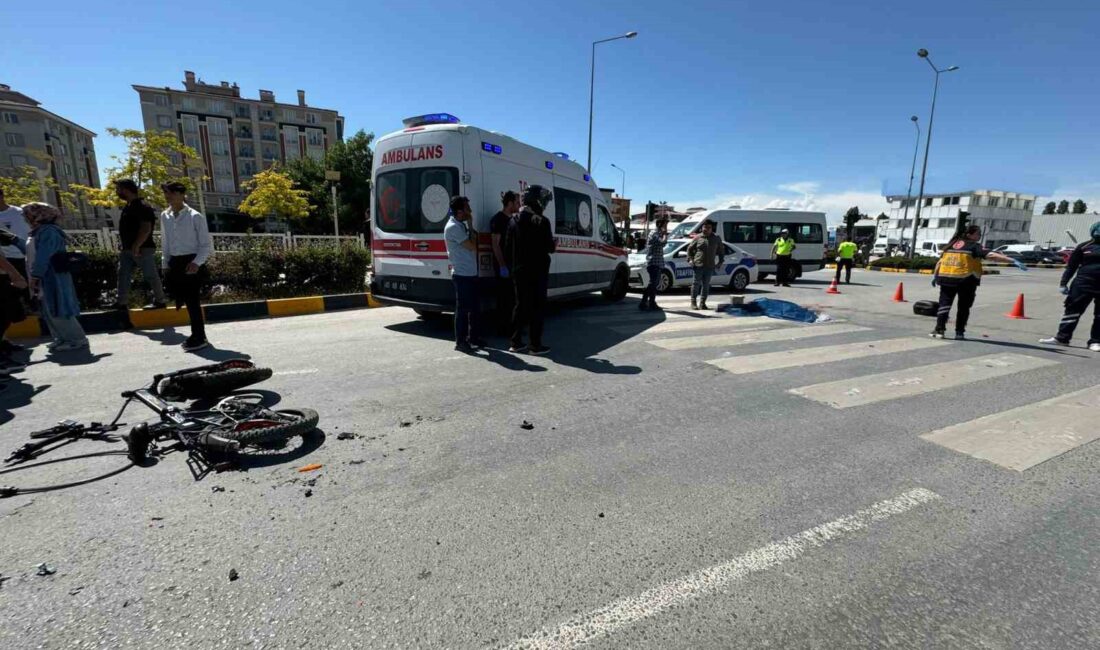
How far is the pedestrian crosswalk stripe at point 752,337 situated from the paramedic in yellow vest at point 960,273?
1.18 meters

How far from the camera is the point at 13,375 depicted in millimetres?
4738

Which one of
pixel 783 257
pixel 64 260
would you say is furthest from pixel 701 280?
pixel 64 260

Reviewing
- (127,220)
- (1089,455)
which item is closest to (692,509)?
(1089,455)

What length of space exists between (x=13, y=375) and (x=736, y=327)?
9.14 m

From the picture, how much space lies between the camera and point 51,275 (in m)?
5.66

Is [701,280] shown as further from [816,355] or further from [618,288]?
[816,355]

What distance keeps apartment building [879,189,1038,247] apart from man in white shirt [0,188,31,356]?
309ft

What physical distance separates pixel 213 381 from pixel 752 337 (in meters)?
6.77

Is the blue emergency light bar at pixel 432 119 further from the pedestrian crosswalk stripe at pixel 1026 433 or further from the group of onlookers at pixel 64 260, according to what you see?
the pedestrian crosswalk stripe at pixel 1026 433

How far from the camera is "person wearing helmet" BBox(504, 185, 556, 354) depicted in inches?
229

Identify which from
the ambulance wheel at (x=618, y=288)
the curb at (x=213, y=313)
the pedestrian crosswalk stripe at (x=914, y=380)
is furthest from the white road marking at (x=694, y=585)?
the ambulance wheel at (x=618, y=288)

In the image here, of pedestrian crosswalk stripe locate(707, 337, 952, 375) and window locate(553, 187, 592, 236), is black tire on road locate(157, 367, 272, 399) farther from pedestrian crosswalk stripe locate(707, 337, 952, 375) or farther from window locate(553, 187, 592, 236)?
window locate(553, 187, 592, 236)

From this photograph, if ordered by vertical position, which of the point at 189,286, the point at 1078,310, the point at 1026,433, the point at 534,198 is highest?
the point at 534,198

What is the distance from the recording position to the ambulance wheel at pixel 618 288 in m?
11.1
